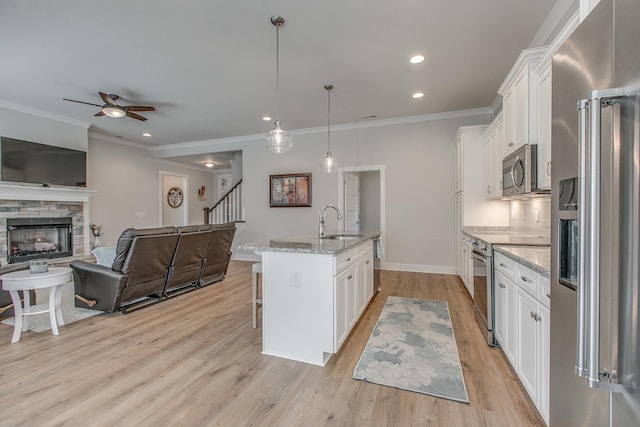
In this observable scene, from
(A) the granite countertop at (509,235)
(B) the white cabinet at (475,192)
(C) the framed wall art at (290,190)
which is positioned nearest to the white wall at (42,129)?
(C) the framed wall art at (290,190)

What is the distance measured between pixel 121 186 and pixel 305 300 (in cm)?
688

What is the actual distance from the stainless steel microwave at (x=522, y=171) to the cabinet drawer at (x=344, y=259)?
1582 millimetres

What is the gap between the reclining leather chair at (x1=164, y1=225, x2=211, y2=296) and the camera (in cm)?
380

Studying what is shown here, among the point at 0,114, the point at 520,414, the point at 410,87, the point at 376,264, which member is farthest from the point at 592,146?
the point at 0,114

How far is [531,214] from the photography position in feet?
11.3

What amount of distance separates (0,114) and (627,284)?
24.4ft

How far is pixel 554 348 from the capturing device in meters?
1.19

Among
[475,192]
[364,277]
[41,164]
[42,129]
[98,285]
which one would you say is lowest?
[98,285]

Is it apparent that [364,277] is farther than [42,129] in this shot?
No

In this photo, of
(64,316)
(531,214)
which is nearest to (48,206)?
(64,316)

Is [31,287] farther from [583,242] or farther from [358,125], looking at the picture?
[358,125]

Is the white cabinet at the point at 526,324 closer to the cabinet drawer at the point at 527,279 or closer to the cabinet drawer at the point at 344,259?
the cabinet drawer at the point at 527,279

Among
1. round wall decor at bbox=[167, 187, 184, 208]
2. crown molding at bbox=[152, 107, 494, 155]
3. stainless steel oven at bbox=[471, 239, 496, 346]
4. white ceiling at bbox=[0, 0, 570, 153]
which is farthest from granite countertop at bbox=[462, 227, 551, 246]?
round wall decor at bbox=[167, 187, 184, 208]

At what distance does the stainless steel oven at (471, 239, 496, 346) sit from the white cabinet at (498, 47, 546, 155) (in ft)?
3.32
